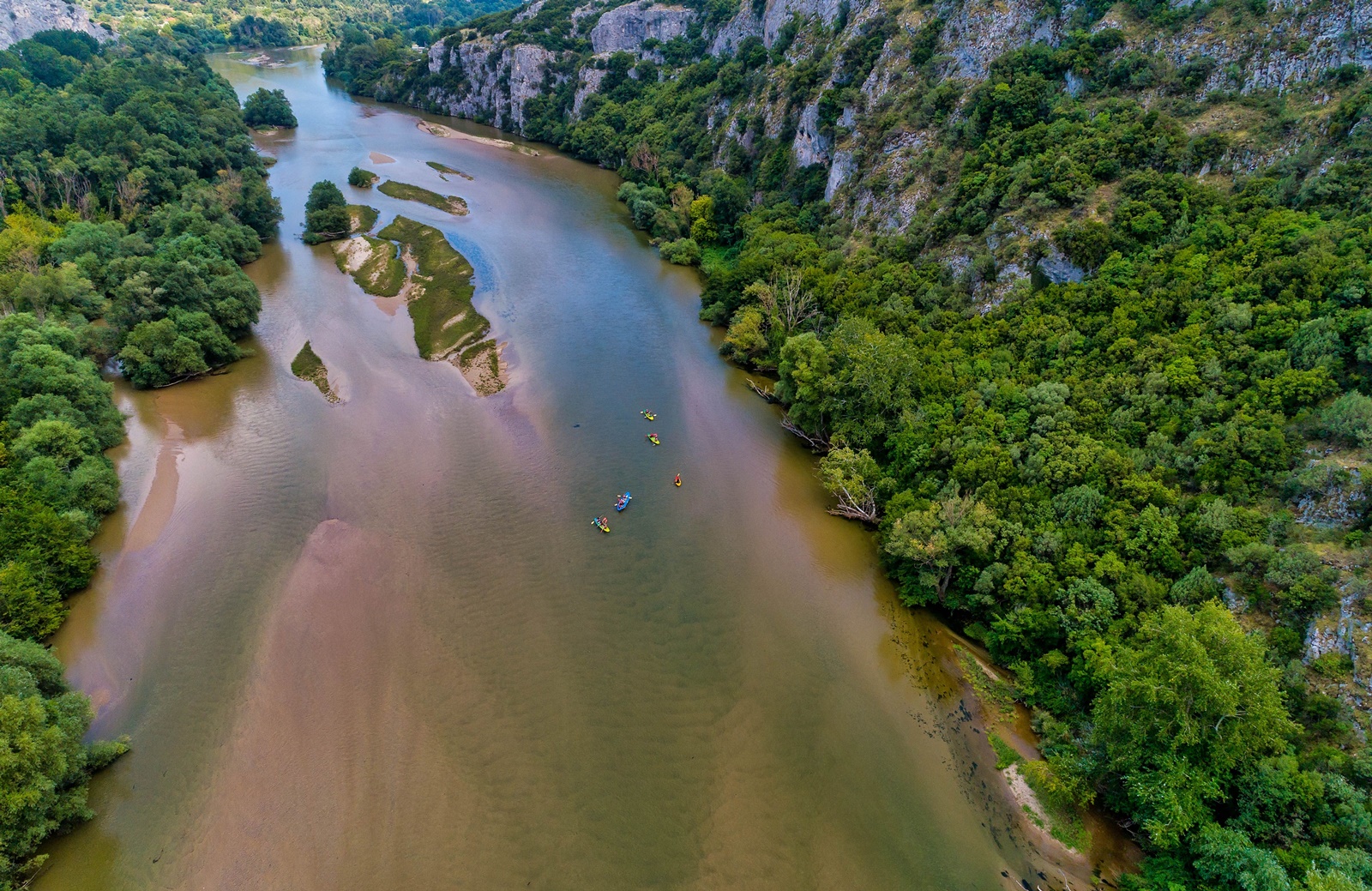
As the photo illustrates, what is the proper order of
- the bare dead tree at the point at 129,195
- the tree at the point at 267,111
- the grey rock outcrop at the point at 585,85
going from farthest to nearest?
1. the grey rock outcrop at the point at 585,85
2. the tree at the point at 267,111
3. the bare dead tree at the point at 129,195

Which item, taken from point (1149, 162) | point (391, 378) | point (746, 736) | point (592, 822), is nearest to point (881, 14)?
point (1149, 162)

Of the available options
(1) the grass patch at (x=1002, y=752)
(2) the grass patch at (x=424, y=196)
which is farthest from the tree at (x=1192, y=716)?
(2) the grass patch at (x=424, y=196)

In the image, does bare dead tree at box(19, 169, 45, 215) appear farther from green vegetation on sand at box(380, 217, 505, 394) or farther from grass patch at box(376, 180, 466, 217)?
grass patch at box(376, 180, 466, 217)

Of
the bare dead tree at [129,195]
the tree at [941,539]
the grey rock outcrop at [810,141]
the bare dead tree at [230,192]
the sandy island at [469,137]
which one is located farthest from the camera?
the sandy island at [469,137]

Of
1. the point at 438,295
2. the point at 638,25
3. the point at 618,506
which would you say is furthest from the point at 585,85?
the point at 618,506

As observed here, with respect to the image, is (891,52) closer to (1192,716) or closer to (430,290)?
(430,290)

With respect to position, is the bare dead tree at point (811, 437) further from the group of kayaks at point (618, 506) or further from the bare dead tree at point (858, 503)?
Answer: the group of kayaks at point (618, 506)

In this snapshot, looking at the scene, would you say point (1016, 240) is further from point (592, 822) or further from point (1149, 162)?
point (592, 822)

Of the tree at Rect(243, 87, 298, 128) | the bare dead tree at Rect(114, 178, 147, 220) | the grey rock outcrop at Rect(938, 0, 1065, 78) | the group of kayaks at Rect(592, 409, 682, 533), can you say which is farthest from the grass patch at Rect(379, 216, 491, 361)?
the tree at Rect(243, 87, 298, 128)
